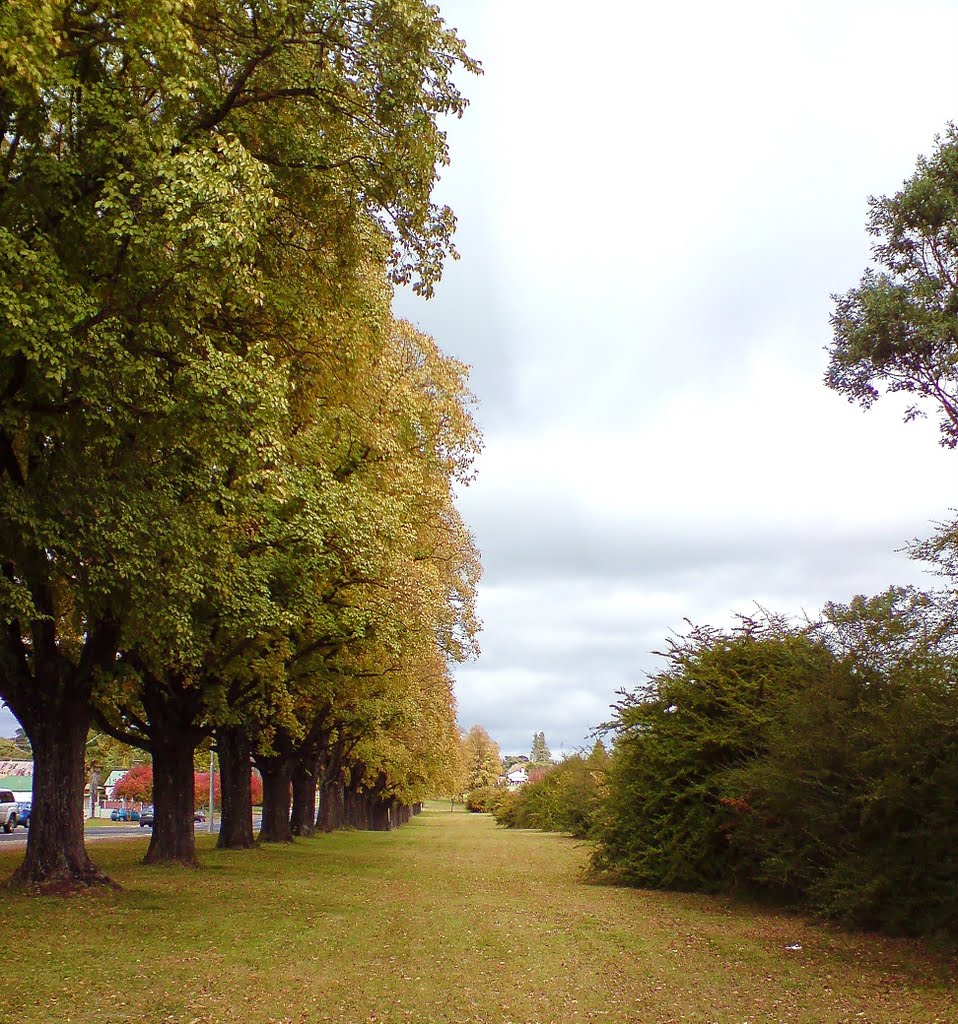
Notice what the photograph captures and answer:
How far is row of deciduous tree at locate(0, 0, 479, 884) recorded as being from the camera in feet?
31.6

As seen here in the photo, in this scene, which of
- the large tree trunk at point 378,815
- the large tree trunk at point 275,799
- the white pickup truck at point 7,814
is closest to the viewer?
the large tree trunk at point 275,799

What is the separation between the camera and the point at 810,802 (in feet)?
45.8

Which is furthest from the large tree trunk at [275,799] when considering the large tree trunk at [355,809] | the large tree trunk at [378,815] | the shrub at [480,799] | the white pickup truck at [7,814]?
the shrub at [480,799]

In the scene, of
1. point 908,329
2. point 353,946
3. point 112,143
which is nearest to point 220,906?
point 353,946

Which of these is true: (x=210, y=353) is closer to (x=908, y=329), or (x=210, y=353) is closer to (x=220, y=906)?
(x=220, y=906)

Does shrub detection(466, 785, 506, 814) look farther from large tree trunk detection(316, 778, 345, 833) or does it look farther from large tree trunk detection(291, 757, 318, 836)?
large tree trunk detection(291, 757, 318, 836)

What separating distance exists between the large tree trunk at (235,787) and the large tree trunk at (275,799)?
148 inches

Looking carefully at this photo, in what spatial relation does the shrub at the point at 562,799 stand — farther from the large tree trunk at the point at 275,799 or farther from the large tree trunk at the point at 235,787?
the large tree trunk at the point at 275,799

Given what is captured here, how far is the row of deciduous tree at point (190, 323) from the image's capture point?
31.6ft

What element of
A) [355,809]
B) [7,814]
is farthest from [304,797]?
[7,814]

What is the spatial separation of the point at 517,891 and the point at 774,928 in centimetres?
602

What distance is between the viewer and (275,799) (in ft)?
106

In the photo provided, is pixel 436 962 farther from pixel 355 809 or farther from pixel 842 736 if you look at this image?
pixel 355 809

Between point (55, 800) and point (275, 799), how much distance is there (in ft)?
61.6
